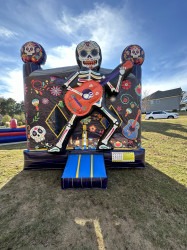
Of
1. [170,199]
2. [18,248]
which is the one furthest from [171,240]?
[18,248]

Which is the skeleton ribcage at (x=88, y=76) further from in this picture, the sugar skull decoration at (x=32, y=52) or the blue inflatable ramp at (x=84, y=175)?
the blue inflatable ramp at (x=84, y=175)

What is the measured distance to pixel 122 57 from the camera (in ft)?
12.3

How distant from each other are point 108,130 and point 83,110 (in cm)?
85

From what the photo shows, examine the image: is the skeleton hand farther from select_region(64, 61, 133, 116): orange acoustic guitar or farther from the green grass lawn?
the green grass lawn

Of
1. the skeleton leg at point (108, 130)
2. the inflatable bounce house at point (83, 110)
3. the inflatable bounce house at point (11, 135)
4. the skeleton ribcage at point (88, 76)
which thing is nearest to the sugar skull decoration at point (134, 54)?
the inflatable bounce house at point (83, 110)

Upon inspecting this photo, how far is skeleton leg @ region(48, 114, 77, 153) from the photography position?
348cm

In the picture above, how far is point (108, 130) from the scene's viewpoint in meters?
3.55

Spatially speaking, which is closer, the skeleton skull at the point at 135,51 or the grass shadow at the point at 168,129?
the skeleton skull at the point at 135,51

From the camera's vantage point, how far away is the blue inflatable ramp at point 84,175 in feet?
8.98

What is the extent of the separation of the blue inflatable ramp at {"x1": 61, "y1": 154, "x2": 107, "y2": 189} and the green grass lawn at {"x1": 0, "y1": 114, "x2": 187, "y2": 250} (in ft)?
0.44

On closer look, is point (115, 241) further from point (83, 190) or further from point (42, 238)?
point (83, 190)

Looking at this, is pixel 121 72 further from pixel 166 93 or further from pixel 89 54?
pixel 166 93

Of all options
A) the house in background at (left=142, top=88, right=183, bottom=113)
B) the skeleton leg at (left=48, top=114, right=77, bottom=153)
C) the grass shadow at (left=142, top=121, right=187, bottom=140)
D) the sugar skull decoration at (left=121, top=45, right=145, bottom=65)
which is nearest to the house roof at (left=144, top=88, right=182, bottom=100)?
the house in background at (left=142, top=88, right=183, bottom=113)

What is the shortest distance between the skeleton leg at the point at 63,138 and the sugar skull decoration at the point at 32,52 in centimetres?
191
